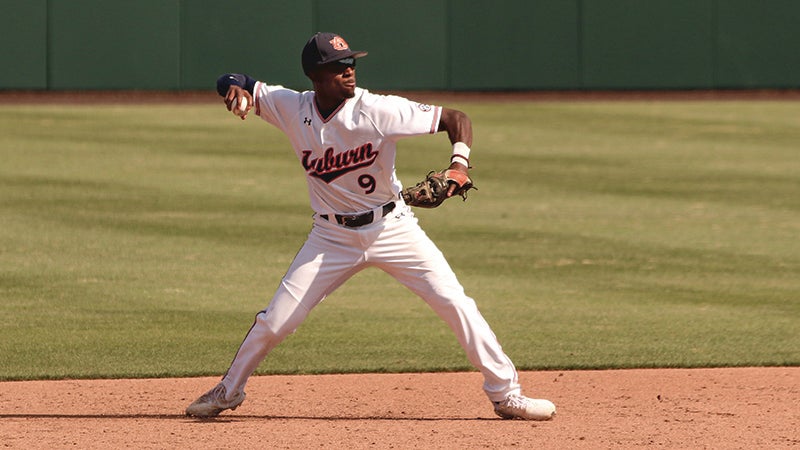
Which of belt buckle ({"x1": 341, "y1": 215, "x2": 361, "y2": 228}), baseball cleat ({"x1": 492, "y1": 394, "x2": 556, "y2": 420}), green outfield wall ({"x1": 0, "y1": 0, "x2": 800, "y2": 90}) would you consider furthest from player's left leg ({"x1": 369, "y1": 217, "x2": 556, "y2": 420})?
green outfield wall ({"x1": 0, "y1": 0, "x2": 800, "y2": 90})

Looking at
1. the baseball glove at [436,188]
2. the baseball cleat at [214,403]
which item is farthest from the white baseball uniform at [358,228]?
the baseball glove at [436,188]

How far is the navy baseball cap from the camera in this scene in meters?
6.20

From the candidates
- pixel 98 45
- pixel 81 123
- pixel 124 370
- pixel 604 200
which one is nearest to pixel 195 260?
pixel 124 370

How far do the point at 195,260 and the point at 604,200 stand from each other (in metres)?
4.97

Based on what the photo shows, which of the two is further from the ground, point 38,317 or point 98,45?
point 98,45

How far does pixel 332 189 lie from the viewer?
6336 millimetres

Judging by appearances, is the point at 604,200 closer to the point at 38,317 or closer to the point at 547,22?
the point at 38,317

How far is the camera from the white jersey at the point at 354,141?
624 cm

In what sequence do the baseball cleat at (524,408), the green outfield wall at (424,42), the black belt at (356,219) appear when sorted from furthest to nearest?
1. the green outfield wall at (424,42)
2. the baseball cleat at (524,408)
3. the black belt at (356,219)

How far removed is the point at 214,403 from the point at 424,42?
62.3 ft

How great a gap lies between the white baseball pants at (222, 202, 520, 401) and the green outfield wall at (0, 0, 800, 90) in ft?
59.9

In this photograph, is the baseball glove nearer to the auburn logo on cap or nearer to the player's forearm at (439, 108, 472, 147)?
the player's forearm at (439, 108, 472, 147)

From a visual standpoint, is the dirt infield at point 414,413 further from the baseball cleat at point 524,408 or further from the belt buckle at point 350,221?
the belt buckle at point 350,221

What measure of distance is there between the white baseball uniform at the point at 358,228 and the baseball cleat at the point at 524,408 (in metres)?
0.04
